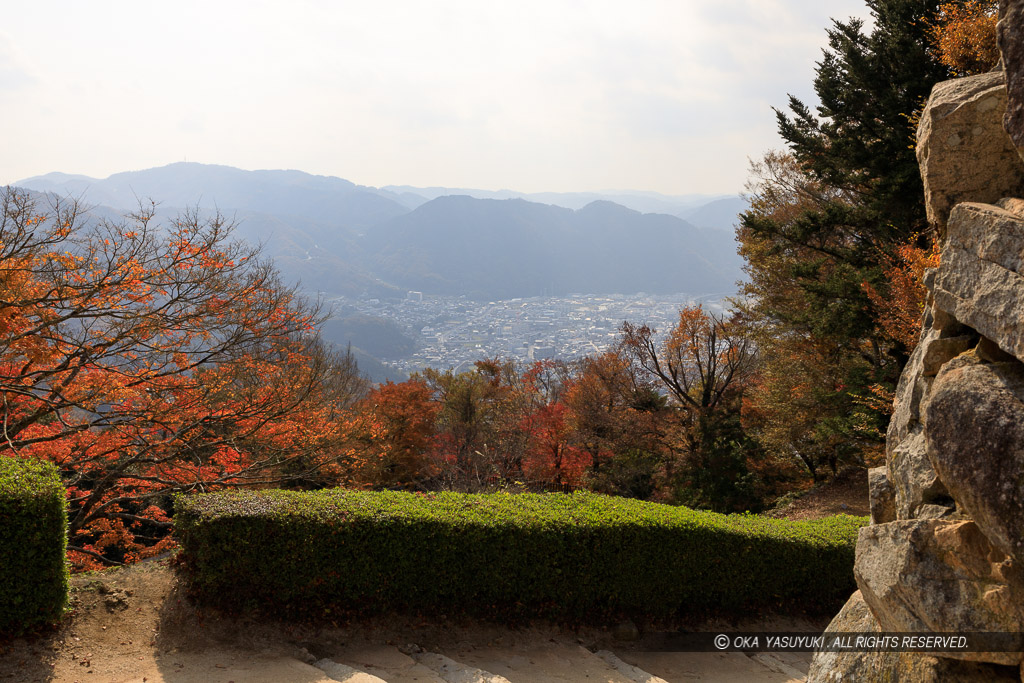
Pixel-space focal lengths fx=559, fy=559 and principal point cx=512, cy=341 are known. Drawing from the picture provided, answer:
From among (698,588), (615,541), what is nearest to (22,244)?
(615,541)

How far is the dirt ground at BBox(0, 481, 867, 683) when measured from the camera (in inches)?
208

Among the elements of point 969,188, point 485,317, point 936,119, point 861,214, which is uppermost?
point 861,214

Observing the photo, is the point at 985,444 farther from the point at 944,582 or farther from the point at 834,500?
the point at 834,500

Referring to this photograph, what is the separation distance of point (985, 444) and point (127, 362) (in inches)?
473

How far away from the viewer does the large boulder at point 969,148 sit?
4328 millimetres

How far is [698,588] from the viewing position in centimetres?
786

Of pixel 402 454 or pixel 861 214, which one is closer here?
pixel 861 214

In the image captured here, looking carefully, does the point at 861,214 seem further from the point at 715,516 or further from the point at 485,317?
the point at 485,317

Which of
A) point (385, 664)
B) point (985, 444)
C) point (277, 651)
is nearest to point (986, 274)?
point (985, 444)

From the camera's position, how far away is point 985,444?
3578 mm

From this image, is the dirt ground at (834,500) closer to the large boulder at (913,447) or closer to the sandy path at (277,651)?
the sandy path at (277,651)

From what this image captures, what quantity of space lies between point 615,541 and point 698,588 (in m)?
1.57

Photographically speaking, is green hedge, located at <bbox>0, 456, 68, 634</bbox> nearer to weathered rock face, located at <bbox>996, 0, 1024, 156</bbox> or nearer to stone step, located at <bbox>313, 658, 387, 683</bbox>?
stone step, located at <bbox>313, 658, 387, 683</bbox>

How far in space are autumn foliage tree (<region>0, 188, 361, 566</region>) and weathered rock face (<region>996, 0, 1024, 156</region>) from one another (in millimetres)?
9556
